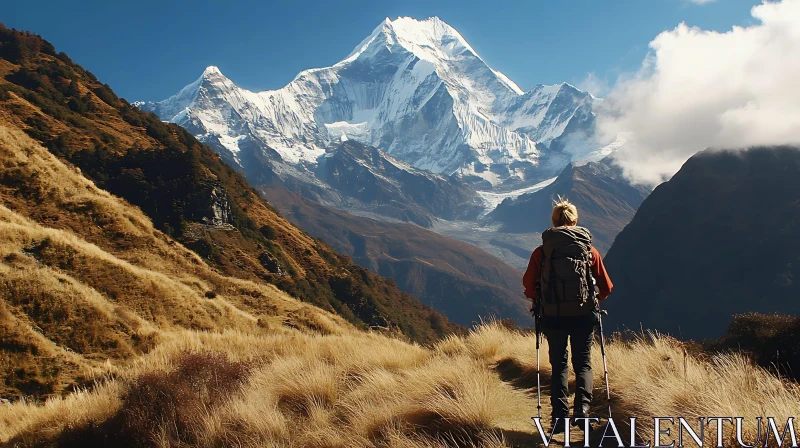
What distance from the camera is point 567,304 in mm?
5641

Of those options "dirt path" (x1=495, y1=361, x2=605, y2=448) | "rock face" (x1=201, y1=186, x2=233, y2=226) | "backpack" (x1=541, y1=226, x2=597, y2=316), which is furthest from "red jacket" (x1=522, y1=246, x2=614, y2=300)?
"rock face" (x1=201, y1=186, x2=233, y2=226)

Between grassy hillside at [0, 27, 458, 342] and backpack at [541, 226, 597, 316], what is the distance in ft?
93.9

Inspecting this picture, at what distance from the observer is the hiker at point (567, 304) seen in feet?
18.4

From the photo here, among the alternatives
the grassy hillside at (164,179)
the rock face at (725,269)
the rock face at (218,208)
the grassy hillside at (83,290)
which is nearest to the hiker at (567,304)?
the grassy hillside at (83,290)

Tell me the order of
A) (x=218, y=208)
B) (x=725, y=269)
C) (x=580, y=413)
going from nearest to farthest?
(x=580, y=413) < (x=218, y=208) < (x=725, y=269)

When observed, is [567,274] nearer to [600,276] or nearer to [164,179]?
[600,276]

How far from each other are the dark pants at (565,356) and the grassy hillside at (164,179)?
28616 millimetres

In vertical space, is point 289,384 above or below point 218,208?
below

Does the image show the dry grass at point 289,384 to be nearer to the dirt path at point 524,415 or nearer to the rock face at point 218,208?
the dirt path at point 524,415

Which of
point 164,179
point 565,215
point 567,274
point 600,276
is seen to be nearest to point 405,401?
point 567,274

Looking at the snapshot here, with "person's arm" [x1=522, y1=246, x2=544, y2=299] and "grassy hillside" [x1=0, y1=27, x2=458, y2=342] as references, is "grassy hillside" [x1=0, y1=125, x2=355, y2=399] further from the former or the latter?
"person's arm" [x1=522, y1=246, x2=544, y2=299]

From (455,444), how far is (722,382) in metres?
2.98

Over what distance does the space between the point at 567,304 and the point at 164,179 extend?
157ft

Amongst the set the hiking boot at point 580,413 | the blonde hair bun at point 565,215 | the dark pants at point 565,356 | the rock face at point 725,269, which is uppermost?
the blonde hair bun at point 565,215
